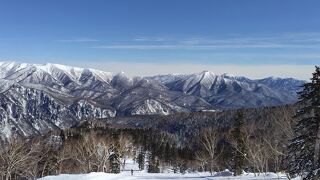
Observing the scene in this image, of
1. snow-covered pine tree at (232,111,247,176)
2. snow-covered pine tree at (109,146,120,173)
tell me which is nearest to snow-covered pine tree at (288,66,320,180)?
snow-covered pine tree at (232,111,247,176)

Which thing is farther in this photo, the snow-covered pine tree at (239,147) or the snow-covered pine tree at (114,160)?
the snow-covered pine tree at (114,160)

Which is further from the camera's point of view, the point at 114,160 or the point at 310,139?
the point at 114,160

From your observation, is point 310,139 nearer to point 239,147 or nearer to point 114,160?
point 239,147

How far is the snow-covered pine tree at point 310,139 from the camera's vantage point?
1399 inches

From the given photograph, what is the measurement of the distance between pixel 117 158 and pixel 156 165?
54.4 metres

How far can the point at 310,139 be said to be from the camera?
119ft

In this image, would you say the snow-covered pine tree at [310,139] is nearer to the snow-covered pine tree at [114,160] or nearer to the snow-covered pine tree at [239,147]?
the snow-covered pine tree at [239,147]

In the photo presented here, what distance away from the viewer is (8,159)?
77688 mm

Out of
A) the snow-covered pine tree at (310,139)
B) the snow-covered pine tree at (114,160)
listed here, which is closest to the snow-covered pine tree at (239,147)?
the snow-covered pine tree at (114,160)

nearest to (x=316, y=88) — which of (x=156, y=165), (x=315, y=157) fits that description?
(x=315, y=157)

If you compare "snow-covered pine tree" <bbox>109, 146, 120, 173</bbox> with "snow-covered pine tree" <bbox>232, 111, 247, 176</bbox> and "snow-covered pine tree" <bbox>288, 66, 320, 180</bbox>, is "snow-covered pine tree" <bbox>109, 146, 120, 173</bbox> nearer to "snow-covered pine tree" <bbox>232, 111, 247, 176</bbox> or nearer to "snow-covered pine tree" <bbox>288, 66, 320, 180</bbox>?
"snow-covered pine tree" <bbox>232, 111, 247, 176</bbox>

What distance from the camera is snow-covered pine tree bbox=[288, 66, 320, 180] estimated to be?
3553 cm

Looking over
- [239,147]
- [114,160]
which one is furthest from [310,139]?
[114,160]

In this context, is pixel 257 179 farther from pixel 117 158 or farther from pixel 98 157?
pixel 117 158
